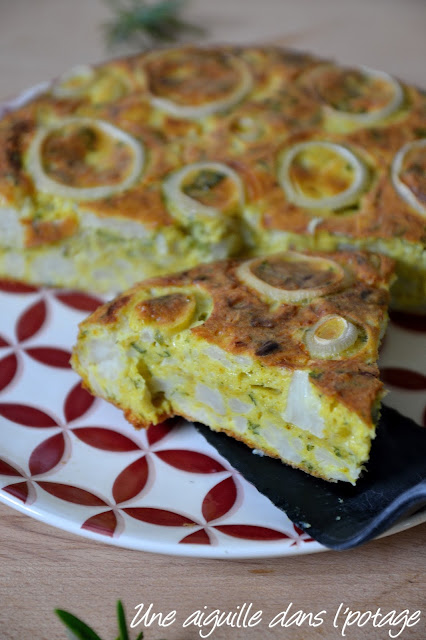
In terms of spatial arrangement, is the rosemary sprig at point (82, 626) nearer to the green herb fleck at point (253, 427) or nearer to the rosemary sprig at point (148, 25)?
the green herb fleck at point (253, 427)

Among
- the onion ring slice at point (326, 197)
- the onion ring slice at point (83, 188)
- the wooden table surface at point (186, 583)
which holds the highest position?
the onion ring slice at point (326, 197)

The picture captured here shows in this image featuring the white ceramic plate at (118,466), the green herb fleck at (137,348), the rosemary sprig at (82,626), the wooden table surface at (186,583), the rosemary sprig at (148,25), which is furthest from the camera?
the rosemary sprig at (148,25)

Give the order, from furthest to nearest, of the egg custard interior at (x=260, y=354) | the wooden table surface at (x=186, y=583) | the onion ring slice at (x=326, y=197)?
the onion ring slice at (x=326, y=197), the egg custard interior at (x=260, y=354), the wooden table surface at (x=186, y=583)

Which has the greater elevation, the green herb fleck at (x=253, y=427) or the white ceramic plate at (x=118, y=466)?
the green herb fleck at (x=253, y=427)

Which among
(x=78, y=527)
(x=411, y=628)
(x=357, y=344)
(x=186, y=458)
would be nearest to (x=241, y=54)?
(x=357, y=344)

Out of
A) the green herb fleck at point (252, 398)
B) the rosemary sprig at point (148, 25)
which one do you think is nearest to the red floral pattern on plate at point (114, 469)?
the green herb fleck at point (252, 398)

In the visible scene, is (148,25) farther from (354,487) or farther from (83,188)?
(354,487)

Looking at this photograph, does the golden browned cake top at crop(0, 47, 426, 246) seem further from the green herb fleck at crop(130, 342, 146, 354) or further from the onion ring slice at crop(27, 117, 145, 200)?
the green herb fleck at crop(130, 342, 146, 354)

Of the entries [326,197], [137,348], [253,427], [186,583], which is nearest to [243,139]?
[326,197]
